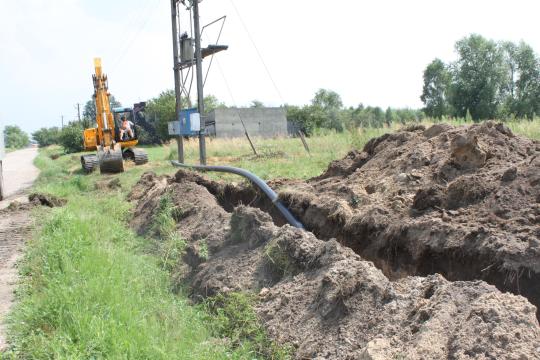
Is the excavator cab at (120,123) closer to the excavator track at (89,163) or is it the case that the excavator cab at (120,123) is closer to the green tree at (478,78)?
the excavator track at (89,163)

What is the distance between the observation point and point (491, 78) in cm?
4738

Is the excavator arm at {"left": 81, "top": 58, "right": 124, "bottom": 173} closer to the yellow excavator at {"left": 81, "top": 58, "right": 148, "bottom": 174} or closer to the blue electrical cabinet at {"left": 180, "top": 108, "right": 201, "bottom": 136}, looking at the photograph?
the yellow excavator at {"left": 81, "top": 58, "right": 148, "bottom": 174}

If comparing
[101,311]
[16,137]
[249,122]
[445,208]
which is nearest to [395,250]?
[445,208]

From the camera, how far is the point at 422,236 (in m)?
6.13

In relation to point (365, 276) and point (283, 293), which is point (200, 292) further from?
point (365, 276)

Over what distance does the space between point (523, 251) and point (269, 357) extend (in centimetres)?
268

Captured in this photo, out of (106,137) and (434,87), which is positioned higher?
(434,87)

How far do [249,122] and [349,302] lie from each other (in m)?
49.5

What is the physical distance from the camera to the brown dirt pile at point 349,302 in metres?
3.26

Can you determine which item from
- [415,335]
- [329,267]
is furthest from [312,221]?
[415,335]

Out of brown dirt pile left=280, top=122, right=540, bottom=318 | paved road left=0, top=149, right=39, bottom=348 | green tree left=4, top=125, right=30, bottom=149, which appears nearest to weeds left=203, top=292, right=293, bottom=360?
paved road left=0, top=149, right=39, bottom=348

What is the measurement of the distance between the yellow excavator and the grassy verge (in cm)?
1278

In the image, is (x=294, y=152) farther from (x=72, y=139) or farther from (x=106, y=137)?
(x=72, y=139)

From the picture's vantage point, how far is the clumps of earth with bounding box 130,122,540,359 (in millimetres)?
3482
